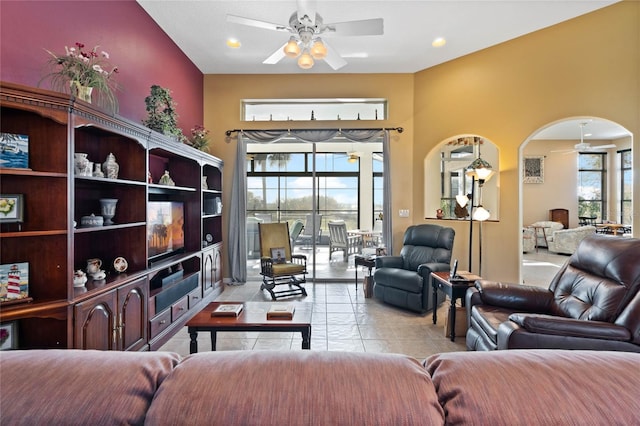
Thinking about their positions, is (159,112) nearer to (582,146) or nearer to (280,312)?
(280,312)

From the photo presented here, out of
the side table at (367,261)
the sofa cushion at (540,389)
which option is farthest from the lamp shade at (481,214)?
the sofa cushion at (540,389)

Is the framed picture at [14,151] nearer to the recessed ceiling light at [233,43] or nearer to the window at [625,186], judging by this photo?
the recessed ceiling light at [233,43]

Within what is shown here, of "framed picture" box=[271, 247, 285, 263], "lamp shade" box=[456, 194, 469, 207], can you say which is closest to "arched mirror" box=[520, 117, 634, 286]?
"lamp shade" box=[456, 194, 469, 207]

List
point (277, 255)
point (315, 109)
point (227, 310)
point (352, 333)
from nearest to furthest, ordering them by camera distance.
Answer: point (227, 310) → point (352, 333) → point (277, 255) → point (315, 109)

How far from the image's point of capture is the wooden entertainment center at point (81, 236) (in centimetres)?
195

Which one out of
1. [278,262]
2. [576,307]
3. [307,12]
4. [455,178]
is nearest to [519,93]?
[455,178]

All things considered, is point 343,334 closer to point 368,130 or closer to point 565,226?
point 368,130

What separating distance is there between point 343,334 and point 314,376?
276cm

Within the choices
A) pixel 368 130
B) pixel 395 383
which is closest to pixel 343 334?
pixel 395 383

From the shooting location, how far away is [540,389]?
68cm

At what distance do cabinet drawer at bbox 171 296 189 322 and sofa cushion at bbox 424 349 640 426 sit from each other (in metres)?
3.23

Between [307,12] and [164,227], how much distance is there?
2728mm

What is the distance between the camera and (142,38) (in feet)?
11.4

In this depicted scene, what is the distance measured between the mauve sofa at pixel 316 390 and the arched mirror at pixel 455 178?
14.6 ft
